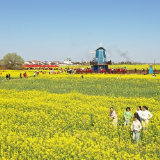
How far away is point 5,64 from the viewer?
123m

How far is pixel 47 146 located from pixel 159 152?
432 cm

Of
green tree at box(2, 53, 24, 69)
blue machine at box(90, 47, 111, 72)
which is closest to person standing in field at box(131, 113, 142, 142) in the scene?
blue machine at box(90, 47, 111, 72)

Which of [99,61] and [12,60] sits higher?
[12,60]

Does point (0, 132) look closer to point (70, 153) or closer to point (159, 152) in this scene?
point (70, 153)

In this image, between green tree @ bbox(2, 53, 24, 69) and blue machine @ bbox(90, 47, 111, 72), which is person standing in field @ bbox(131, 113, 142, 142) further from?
green tree @ bbox(2, 53, 24, 69)

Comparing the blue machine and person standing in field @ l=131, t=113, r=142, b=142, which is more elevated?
the blue machine

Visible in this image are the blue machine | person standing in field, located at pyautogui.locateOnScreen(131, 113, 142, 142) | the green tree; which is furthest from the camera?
the green tree

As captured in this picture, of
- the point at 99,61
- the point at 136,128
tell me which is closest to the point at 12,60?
the point at 99,61

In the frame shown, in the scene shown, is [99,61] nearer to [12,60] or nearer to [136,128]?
[136,128]

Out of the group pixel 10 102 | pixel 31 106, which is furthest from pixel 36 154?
pixel 10 102

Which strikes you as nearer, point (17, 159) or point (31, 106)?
point (17, 159)

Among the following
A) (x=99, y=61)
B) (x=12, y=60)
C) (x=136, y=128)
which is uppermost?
(x=12, y=60)

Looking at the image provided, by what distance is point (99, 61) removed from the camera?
70.1m

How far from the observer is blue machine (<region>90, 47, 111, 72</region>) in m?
69.2
